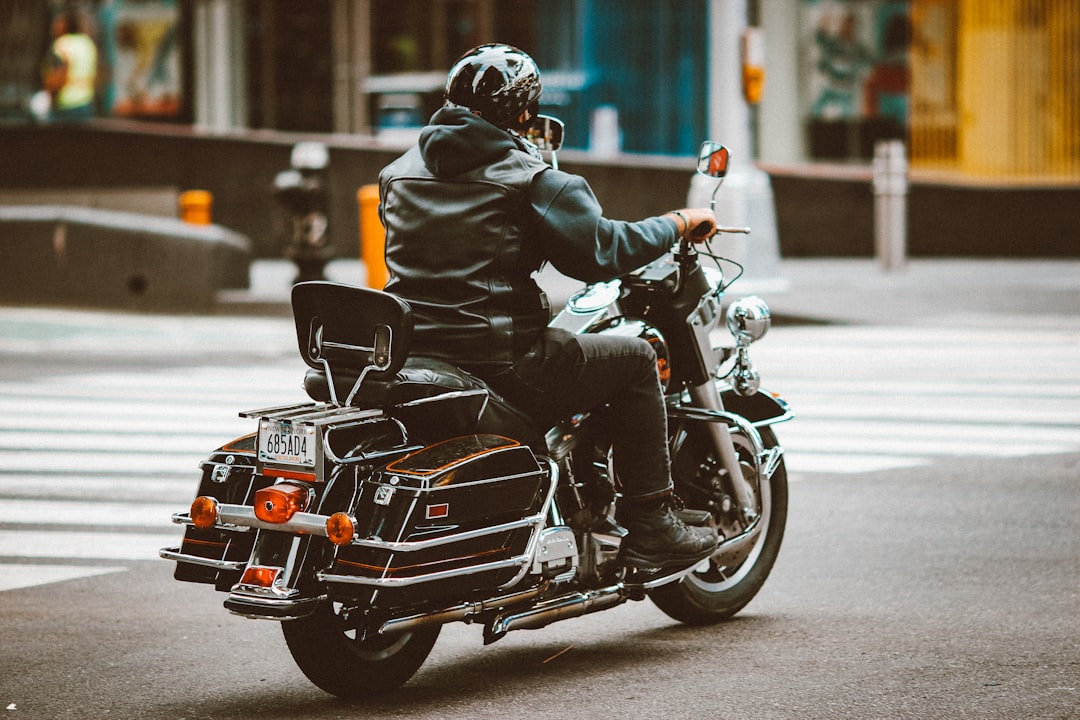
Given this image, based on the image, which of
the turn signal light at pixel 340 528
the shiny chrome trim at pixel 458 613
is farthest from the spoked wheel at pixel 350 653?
the turn signal light at pixel 340 528

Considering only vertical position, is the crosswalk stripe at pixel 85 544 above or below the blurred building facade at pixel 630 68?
below

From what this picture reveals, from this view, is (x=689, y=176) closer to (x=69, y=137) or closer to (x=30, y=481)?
(x=69, y=137)

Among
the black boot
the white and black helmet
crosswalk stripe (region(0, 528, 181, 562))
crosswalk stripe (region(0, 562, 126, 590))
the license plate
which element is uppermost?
the white and black helmet

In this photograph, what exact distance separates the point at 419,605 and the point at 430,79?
68.7 ft

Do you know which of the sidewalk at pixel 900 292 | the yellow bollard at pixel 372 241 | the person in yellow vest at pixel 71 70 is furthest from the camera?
the person in yellow vest at pixel 71 70

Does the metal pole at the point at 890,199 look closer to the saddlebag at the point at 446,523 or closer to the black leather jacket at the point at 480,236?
the black leather jacket at the point at 480,236

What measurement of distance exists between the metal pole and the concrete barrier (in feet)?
22.6

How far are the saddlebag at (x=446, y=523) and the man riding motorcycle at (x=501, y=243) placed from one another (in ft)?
0.80

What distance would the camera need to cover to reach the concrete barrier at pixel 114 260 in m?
17.7

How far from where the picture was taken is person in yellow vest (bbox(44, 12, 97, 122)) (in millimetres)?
24297

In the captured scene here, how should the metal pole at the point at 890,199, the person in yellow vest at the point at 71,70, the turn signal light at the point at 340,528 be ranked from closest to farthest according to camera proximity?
the turn signal light at the point at 340,528 → the metal pole at the point at 890,199 → the person in yellow vest at the point at 71,70

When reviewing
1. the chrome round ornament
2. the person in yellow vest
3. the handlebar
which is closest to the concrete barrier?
the person in yellow vest

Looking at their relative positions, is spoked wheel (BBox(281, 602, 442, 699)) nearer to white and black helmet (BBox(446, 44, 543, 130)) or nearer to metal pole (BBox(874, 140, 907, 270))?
white and black helmet (BBox(446, 44, 543, 130))

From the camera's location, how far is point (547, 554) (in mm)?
4996
